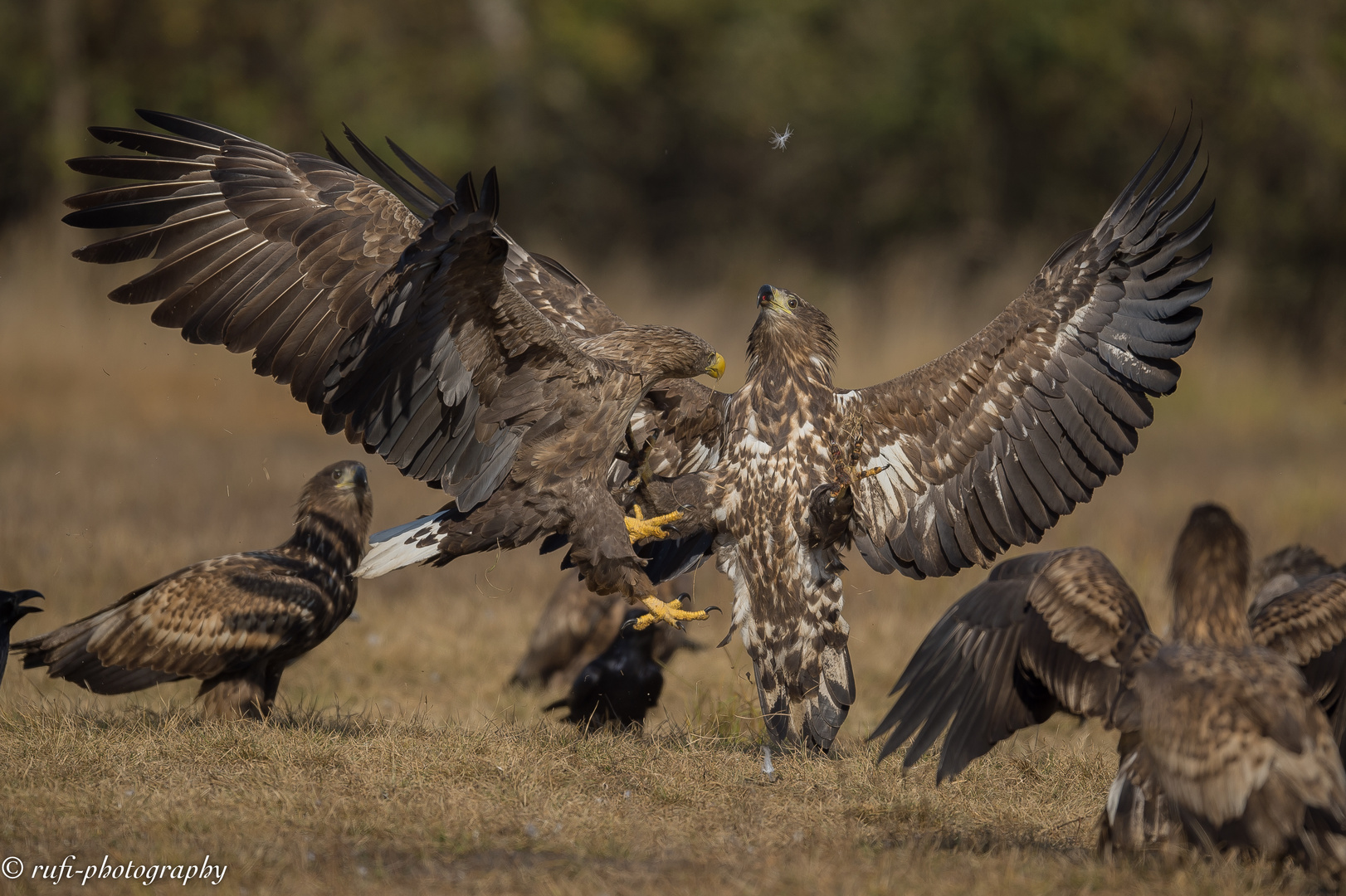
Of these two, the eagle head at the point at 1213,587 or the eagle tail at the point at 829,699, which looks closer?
the eagle head at the point at 1213,587

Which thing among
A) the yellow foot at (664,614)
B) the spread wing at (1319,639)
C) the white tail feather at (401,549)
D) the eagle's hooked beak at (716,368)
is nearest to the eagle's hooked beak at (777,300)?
the eagle's hooked beak at (716,368)

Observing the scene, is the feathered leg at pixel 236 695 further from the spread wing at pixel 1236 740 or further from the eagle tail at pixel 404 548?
the spread wing at pixel 1236 740

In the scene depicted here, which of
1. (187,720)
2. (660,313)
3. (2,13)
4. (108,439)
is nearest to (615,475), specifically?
(187,720)

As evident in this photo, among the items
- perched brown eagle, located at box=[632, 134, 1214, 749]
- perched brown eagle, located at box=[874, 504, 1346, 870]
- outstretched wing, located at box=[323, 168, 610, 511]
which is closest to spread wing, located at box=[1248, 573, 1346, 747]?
perched brown eagle, located at box=[874, 504, 1346, 870]

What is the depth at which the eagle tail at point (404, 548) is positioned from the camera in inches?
220

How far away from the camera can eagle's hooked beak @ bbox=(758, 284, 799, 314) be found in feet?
20.5

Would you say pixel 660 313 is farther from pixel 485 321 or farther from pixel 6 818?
pixel 6 818

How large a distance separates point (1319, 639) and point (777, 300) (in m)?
2.78

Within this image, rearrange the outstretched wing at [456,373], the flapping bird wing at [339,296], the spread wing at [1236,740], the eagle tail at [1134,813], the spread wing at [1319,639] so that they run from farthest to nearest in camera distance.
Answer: the flapping bird wing at [339,296], the outstretched wing at [456,373], the spread wing at [1319,639], the eagle tail at [1134,813], the spread wing at [1236,740]

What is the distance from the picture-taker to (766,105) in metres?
25.8

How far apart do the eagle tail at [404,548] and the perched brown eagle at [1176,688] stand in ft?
6.83

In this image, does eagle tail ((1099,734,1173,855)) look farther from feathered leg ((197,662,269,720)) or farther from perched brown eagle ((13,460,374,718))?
feathered leg ((197,662,269,720))

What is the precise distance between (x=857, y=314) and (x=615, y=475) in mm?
13115

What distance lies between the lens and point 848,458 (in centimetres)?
605
